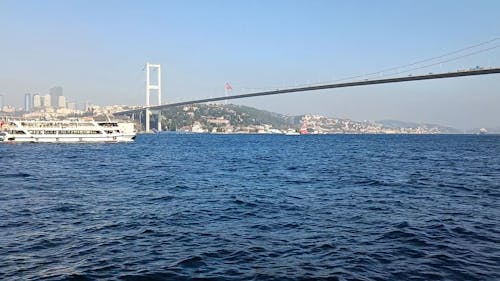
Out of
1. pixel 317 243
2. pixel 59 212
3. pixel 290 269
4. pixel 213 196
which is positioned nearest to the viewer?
pixel 290 269

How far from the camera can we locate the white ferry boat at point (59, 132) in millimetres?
56406

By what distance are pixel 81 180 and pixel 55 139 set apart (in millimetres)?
44215

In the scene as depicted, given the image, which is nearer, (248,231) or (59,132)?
(248,231)

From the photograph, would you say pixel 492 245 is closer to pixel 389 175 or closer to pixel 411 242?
pixel 411 242

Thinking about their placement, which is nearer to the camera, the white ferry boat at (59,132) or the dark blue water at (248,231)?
the dark blue water at (248,231)

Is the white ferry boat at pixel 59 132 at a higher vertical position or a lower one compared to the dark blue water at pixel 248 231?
higher

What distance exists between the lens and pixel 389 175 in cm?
2111

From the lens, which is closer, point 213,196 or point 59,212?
point 59,212

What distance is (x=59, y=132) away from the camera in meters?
57.8

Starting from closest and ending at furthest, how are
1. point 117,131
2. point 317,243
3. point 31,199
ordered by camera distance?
point 317,243, point 31,199, point 117,131

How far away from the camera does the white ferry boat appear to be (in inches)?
2221

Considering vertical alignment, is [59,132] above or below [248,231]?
above

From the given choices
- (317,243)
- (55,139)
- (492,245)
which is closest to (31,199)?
(317,243)

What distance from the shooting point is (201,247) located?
786cm
